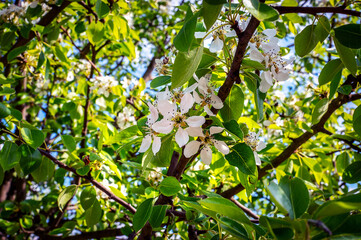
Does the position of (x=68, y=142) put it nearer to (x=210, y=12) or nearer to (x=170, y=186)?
(x=170, y=186)

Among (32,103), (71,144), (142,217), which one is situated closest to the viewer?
(142,217)

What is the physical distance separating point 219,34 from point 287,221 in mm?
624

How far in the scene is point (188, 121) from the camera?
2.96 feet

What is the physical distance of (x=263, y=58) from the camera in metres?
0.94

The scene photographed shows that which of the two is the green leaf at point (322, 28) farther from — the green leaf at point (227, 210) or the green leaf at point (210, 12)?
the green leaf at point (227, 210)

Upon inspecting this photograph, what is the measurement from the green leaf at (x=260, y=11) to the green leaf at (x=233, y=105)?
364 millimetres

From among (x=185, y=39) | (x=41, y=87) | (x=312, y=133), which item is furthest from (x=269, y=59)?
(x=41, y=87)

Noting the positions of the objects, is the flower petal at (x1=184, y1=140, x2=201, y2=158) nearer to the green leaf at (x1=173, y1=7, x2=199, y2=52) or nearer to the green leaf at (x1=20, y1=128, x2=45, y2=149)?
the green leaf at (x1=173, y1=7, x2=199, y2=52)

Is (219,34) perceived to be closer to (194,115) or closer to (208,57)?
(208,57)

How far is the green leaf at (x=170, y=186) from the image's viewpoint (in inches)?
40.5

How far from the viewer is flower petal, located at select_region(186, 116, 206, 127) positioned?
88cm

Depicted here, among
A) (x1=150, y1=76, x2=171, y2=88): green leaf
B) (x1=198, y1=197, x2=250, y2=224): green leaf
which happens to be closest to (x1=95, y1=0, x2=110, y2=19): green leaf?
(x1=150, y1=76, x2=171, y2=88): green leaf

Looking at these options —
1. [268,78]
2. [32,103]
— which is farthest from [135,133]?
[32,103]

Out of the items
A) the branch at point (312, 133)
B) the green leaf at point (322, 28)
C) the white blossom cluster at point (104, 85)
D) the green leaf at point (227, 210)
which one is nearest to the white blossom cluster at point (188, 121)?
the green leaf at point (227, 210)
